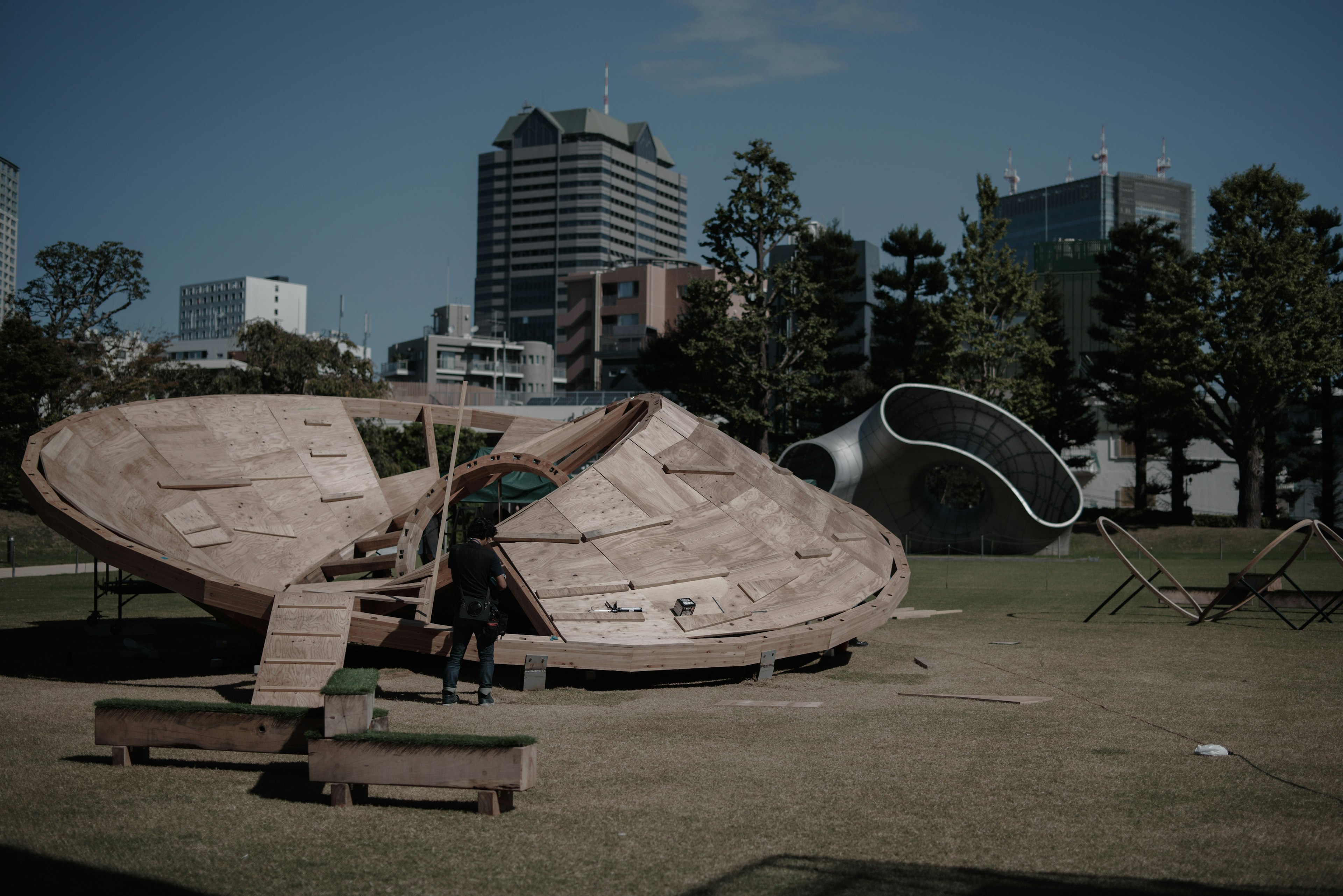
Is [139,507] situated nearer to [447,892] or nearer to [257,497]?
[257,497]

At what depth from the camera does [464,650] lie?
34.9 ft

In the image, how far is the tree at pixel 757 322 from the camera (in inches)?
1758

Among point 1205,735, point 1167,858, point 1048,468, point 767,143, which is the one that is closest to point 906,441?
point 1048,468

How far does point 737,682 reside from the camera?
12.1 metres

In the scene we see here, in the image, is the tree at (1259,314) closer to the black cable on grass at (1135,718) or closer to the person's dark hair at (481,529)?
the black cable on grass at (1135,718)

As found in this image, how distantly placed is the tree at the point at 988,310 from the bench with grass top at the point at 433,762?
43992 mm

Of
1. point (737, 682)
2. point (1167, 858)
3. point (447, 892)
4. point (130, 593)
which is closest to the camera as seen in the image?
point (447, 892)

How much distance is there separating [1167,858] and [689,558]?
7.24 metres

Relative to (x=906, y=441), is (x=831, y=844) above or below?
below

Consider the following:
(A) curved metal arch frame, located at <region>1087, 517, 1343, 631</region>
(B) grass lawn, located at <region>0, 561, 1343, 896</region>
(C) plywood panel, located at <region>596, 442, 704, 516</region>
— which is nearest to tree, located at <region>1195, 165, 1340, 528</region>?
(A) curved metal arch frame, located at <region>1087, 517, 1343, 631</region>

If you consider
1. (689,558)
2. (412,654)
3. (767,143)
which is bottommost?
(412,654)

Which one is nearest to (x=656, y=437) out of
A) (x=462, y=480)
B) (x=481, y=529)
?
(x=462, y=480)

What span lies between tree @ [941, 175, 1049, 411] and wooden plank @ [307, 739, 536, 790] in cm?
4401

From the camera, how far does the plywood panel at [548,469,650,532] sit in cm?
1270
